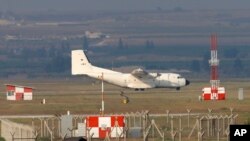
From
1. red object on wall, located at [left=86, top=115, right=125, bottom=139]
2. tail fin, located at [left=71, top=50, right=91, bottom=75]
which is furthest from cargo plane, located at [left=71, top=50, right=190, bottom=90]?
red object on wall, located at [left=86, top=115, right=125, bottom=139]

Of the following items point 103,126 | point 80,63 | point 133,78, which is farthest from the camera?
point 80,63

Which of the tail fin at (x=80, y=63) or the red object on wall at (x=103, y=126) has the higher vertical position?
the tail fin at (x=80, y=63)

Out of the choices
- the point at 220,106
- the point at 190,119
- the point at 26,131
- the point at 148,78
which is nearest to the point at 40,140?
the point at 26,131

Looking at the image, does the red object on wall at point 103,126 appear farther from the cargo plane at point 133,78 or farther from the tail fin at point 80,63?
the tail fin at point 80,63

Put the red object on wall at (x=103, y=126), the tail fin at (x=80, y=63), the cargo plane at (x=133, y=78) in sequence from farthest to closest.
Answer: the tail fin at (x=80, y=63) → the cargo plane at (x=133, y=78) → the red object on wall at (x=103, y=126)

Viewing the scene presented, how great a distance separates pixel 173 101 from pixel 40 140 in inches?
1431

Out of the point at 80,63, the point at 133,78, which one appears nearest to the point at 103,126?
the point at 133,78

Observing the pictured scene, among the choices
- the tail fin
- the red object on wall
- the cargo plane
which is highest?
the tail fin

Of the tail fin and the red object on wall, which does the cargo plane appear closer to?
the tail fin

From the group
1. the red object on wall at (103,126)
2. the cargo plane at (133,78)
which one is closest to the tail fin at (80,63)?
the cargo plane at (133,78)

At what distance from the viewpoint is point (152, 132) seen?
47.0 meters

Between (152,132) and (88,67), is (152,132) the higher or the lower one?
the lower one

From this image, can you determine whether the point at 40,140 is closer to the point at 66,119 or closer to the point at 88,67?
the point at 66,119

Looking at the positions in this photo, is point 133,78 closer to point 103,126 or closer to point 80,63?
point 80,63
